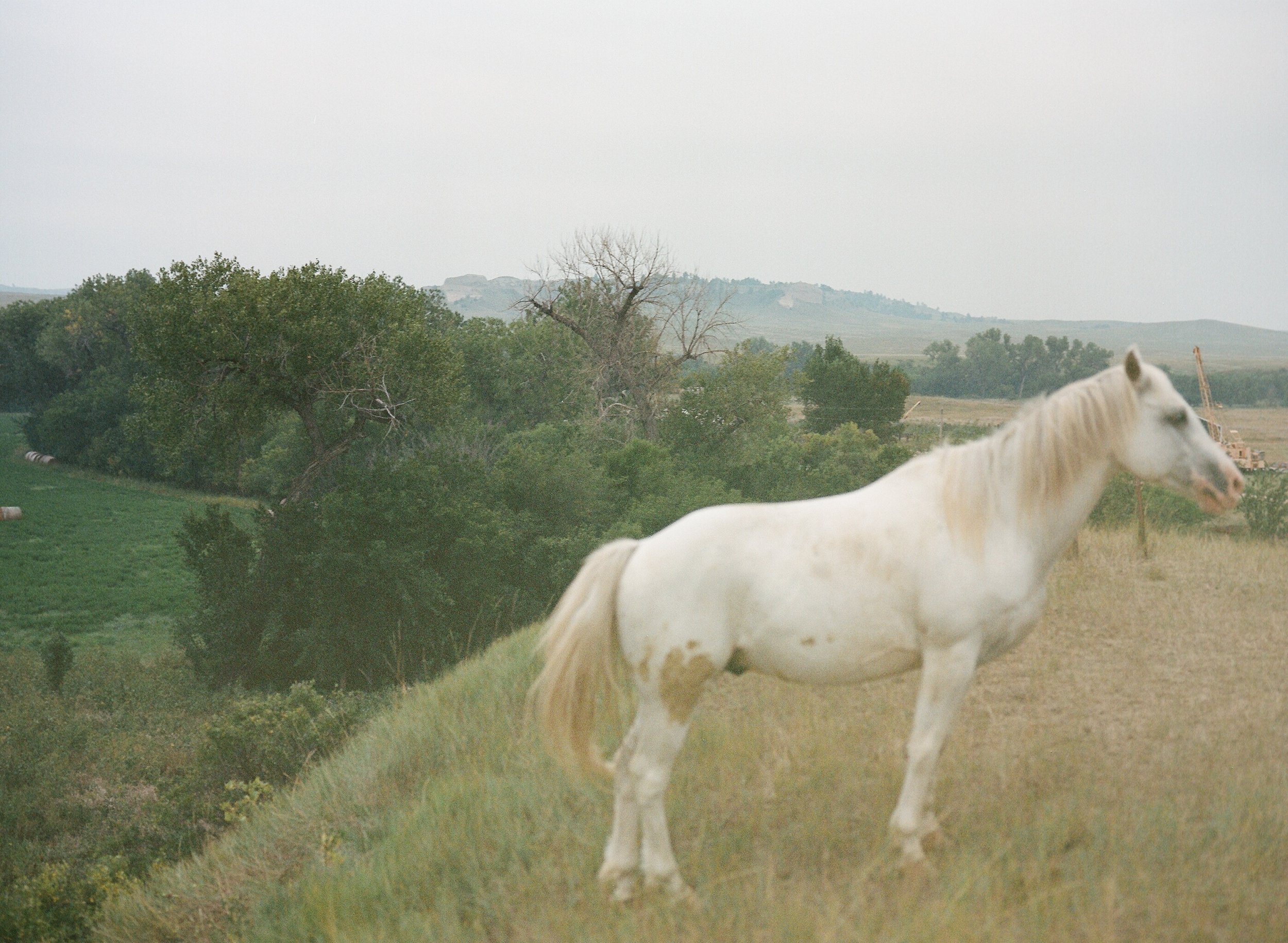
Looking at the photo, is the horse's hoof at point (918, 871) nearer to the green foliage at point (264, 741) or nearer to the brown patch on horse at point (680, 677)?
the brown patch on horse at point (680, 677)

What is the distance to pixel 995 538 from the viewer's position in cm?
413

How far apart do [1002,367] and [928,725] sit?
100819mm

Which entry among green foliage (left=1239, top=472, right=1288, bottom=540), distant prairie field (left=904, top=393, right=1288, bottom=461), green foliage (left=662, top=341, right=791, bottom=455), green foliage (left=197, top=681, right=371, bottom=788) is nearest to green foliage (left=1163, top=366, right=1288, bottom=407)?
distant prairie field (left=904, top=393, right=1288, bottom=461)

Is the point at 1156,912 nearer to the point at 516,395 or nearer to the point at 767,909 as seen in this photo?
the point at 767,909

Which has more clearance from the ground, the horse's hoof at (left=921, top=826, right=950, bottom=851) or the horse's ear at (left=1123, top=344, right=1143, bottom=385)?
the horse's ear at (left=1123, top=344, right=1143, bottom=385)

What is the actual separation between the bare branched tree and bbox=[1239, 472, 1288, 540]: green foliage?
21.5 meters

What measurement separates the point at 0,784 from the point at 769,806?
61.6 ft

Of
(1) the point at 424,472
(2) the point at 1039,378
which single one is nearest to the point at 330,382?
(1) the point at 424,472

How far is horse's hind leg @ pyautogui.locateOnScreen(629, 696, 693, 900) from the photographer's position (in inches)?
159

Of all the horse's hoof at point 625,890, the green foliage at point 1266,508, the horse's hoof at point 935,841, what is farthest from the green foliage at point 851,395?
the horse's hoof at point 625,890

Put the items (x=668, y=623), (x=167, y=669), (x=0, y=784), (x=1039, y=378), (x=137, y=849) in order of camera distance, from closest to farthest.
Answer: (x=668, y=623) → (x=137, y=849) → (x=0, y=784) → (x=167, y=669) → (x=1039, y=378)

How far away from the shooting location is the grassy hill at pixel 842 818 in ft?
12.8

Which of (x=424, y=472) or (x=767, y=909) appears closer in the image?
(x=767, y=909)

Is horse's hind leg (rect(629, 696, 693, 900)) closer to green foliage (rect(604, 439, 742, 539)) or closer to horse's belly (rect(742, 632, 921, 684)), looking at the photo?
horse's belly (rect(742, 632, 921, 684))
